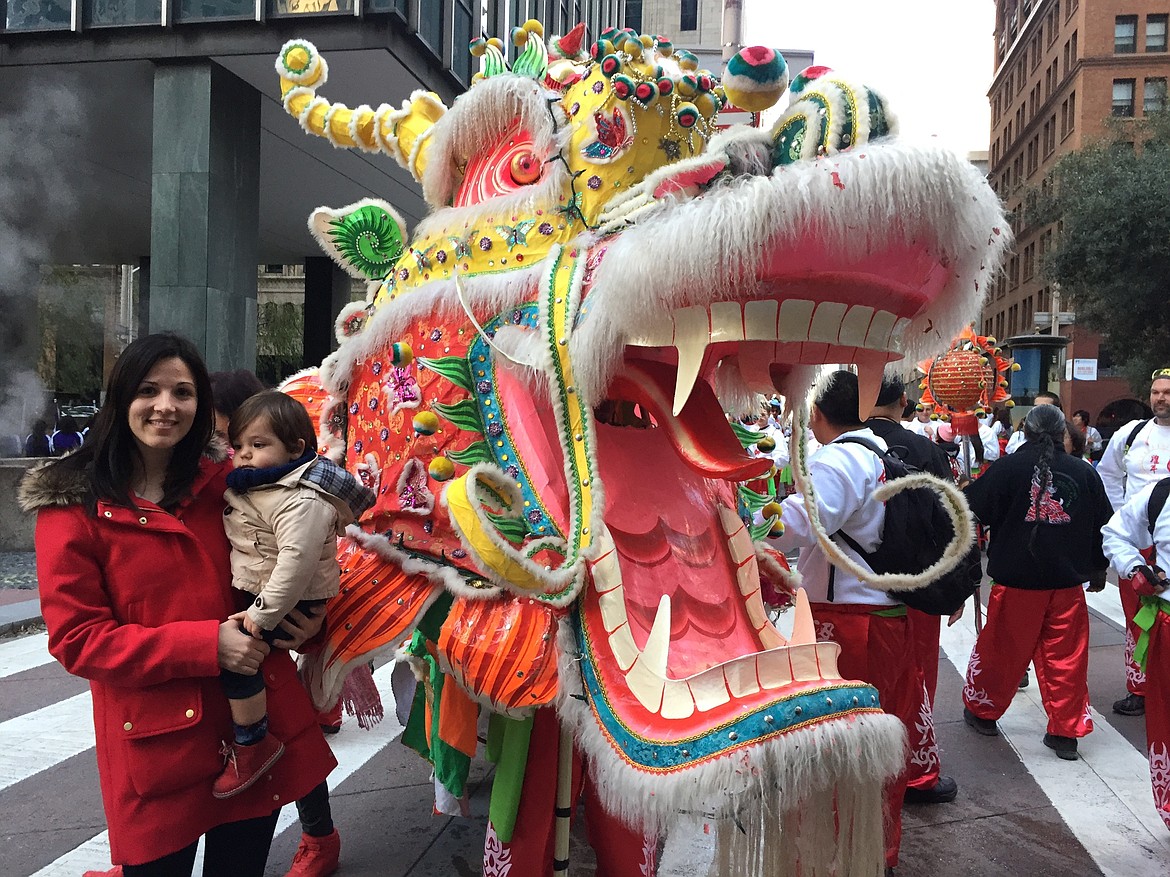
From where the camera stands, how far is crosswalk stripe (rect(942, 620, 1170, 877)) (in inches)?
132

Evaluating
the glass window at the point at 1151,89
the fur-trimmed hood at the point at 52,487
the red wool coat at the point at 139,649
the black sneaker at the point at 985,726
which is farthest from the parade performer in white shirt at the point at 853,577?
the glass window at the point at 1151,89

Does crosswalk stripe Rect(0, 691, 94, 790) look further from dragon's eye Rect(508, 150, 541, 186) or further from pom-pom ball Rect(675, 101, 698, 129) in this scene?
pom-pom ball Rect(675, 101, 698, 129)

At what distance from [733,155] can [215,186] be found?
8239 millimetres

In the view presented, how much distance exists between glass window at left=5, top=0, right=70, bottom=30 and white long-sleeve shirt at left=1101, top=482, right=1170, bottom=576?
999 cm

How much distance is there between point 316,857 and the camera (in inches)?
118

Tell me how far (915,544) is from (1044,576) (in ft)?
5.06

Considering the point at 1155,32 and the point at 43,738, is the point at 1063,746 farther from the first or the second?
the point at 1155,32

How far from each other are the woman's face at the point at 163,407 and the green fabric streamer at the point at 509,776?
1088 millimetres

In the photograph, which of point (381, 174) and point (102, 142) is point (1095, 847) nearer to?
point (381, 174)

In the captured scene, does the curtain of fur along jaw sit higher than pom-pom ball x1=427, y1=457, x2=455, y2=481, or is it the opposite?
pom-pom ball x1=427, y1=457, x2=455, y2=481

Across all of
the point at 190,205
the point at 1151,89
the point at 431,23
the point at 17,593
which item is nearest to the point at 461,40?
the point at 431,23

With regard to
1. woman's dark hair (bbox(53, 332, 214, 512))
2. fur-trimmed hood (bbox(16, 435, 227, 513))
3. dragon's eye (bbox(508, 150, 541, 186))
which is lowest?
fur-trimmed hood (bbox(16, 435, 227, 513))

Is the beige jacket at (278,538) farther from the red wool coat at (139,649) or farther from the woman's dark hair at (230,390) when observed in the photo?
the woman's dark hair at (230,390)

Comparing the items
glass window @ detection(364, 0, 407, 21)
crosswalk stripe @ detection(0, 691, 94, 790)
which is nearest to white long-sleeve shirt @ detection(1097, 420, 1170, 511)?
crosswalk stripe @ detection(0, 691, 94, 790)
